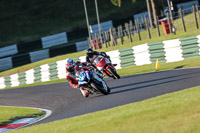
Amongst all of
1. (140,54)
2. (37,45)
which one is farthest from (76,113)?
(37,45)

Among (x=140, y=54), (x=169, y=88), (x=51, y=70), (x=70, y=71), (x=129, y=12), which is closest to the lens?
(x=169, y=88)

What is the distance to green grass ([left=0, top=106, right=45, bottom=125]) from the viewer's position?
41.4 ft

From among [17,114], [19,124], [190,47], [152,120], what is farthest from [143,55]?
[152,120]

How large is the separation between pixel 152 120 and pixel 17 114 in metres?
7.26

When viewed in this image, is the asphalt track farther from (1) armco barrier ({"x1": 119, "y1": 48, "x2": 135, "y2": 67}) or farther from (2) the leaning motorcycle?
(1) armco barrier ({"x1": 119, "y1": 48, "x2": 135, "y2": 67})

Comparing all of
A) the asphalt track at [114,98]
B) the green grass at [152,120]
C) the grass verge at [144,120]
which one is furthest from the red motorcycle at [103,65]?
the green grass at [152,120]

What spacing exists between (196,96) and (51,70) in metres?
18.8

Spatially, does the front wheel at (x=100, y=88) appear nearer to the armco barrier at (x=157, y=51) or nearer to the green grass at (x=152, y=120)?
the green grass at (x=152, y=120)

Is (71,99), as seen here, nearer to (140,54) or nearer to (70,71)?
(70,71)

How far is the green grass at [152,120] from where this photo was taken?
21.0 feet

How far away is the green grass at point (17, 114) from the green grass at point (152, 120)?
3533 millimetres

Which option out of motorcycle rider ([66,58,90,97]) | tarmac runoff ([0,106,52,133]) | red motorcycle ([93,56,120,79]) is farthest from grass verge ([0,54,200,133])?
red motorcycle ([93,56,120,79])

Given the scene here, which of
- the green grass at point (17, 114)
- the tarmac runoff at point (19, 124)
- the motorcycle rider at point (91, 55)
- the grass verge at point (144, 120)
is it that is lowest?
the green grass at point (17, 114)

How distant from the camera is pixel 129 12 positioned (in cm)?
4575
